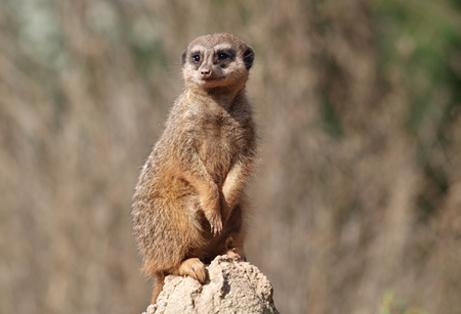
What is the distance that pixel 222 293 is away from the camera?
5.58 metres

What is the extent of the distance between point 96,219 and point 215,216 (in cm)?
640

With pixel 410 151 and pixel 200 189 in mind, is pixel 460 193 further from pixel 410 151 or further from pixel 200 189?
pixel 200 189

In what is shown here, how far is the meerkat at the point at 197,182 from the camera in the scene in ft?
20.0

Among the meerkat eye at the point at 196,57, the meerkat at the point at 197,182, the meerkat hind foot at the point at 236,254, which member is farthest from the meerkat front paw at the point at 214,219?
the meerkat eye at the point at 196,57

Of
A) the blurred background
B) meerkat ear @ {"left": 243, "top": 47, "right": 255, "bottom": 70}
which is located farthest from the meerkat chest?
the blurred background

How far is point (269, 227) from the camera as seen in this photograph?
12164 millimetres

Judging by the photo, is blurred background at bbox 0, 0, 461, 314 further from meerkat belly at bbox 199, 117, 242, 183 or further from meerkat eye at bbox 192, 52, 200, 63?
meerkat belly at bbox 199, 117, 242, 183

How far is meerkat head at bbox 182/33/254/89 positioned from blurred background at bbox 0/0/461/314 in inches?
205

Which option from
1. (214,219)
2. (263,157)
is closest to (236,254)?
(214,219)

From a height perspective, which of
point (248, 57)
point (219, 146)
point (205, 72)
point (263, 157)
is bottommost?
point (263, 157)

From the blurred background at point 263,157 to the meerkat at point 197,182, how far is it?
5.55m

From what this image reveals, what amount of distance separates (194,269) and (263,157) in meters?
6.06

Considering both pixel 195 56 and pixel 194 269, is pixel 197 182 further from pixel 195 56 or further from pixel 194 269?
pixel 195 56

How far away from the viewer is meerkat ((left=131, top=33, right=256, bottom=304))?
6.08 meters
